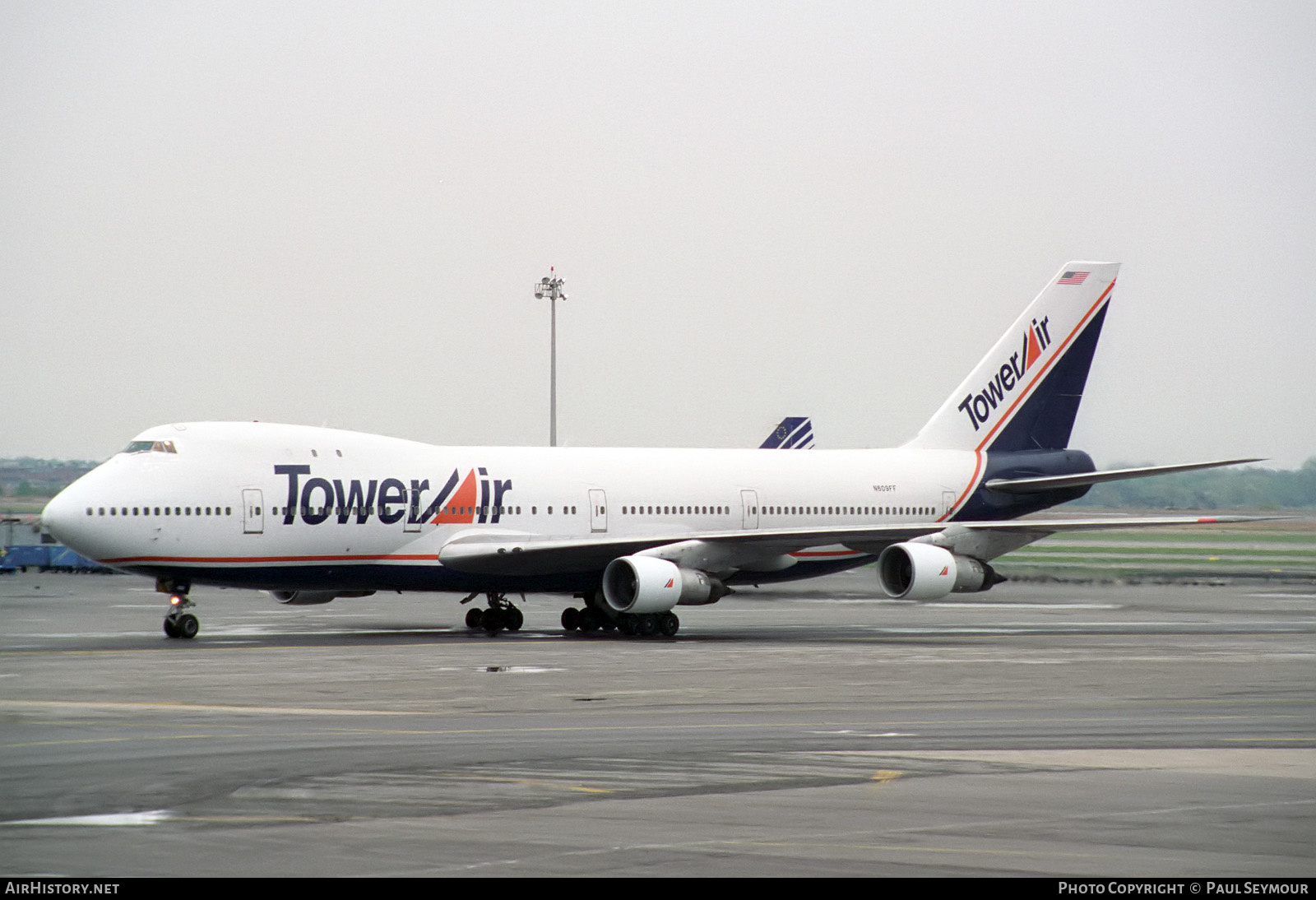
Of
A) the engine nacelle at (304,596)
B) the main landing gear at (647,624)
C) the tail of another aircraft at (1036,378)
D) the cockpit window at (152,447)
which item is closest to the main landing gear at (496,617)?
the main landing gear at (647,624)

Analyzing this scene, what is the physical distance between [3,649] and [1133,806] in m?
23.9

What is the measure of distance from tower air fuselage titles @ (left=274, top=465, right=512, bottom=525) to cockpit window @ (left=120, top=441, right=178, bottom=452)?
2.18m

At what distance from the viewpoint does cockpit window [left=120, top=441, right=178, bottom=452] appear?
3559cm

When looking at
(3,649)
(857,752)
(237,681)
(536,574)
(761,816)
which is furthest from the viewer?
(536,574)

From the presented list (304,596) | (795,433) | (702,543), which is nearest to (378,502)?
(304,596)

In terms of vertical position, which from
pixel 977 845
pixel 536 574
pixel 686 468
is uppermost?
pixel 686 468

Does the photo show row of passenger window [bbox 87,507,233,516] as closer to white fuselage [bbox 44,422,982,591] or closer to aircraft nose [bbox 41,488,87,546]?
white fuselage [bbox 44,422,982,591]

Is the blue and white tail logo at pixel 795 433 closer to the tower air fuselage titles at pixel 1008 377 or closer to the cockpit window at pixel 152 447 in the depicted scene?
the tower air fuselage titles at pixel 1008 377

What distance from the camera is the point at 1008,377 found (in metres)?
47.3

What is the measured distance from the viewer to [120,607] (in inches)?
1866

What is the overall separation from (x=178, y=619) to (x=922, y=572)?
15345 mm

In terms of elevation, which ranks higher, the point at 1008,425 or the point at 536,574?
the point at 1008,425

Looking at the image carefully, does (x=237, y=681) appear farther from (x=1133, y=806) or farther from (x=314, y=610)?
(x=314, y=610)

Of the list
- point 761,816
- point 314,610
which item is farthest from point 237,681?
point 314,610
